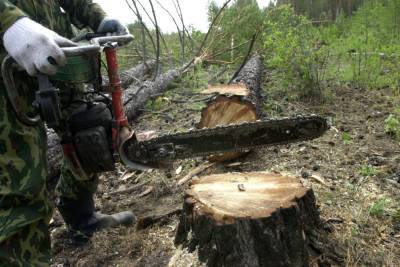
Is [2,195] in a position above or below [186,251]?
above

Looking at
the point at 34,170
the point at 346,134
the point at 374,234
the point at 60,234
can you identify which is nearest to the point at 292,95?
the point at 346,134

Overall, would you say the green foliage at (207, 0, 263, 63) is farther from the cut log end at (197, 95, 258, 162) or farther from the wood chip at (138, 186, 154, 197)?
the wood chip at (138, 186, 154, 197)

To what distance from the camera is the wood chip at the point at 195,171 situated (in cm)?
316


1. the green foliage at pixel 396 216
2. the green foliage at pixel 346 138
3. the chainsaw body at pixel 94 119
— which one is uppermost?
the chainsaw body at pixel 94 119

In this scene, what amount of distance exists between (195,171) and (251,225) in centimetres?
155

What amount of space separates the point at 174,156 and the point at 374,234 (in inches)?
44.8

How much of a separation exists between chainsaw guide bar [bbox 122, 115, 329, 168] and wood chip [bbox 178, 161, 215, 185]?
3.28ft

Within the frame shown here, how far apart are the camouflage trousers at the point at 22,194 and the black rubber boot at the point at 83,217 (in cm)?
67

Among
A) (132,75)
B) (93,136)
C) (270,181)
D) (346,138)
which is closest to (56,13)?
(93,136)

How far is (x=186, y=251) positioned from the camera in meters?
1.95

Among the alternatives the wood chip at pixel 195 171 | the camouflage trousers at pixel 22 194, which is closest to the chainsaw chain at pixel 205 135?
the camouflage trousers at pixel 22 194

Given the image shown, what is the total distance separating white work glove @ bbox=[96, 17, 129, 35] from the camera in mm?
2314

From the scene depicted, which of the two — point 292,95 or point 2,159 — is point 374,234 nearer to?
point 2,159

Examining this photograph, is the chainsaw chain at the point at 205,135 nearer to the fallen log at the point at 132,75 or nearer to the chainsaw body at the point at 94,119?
the chainsaw body at the point at 94,119
